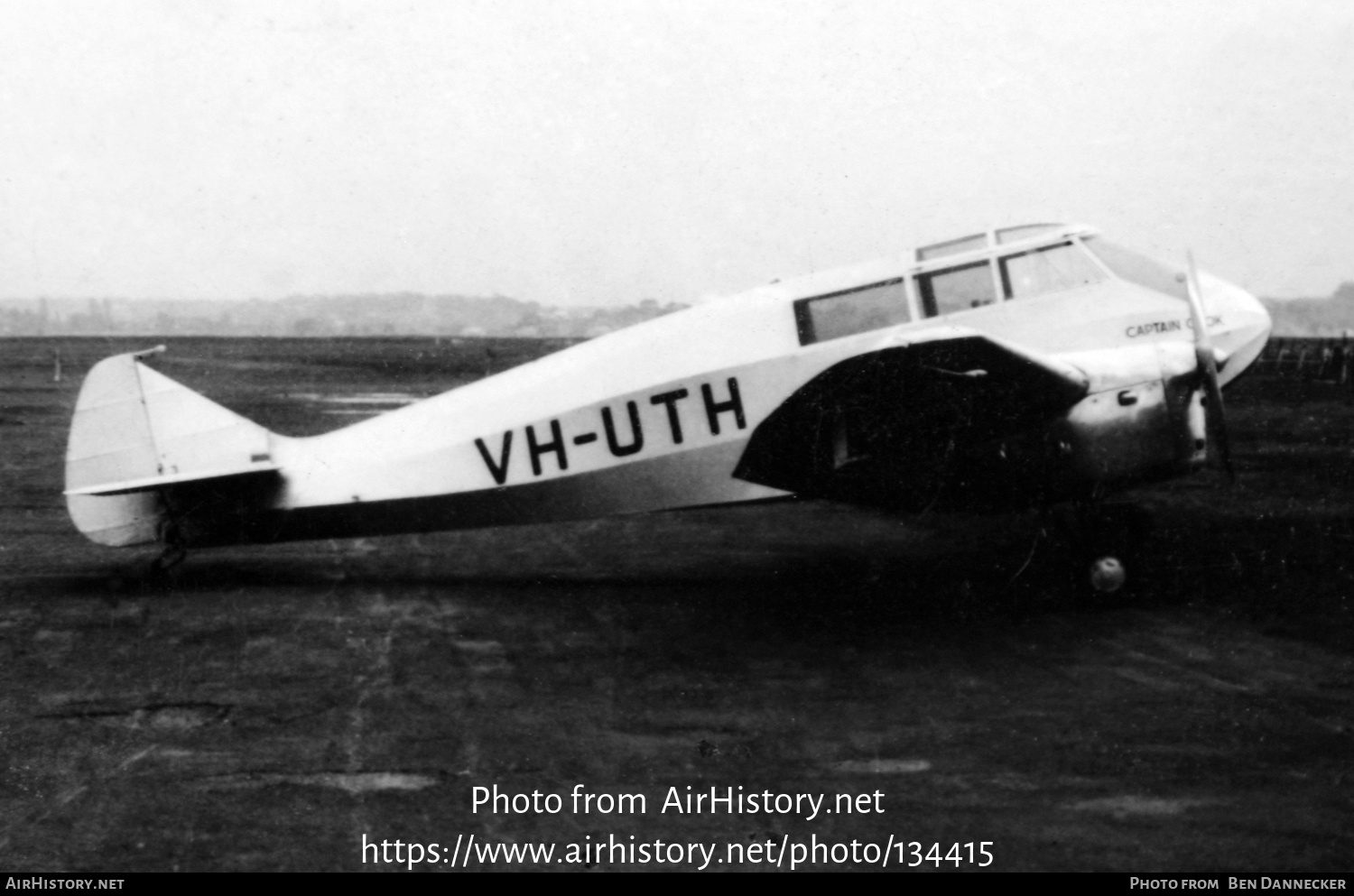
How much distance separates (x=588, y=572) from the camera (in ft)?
36.2

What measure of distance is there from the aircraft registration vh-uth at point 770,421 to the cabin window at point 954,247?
2 cm

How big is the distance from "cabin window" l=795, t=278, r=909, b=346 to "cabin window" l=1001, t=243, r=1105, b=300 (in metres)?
0.92

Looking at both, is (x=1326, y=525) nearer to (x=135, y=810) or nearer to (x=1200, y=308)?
(x=1200, y=308)

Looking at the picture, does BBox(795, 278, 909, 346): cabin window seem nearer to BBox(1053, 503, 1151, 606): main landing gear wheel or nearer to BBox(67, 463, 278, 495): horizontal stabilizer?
BBox(1053, 503, 1151, 606): main landing gear wheel

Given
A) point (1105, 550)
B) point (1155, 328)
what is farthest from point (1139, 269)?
point (1105, 550)

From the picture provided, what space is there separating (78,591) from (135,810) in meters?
4.92

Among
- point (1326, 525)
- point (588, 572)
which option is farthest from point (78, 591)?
point (1326, 525)

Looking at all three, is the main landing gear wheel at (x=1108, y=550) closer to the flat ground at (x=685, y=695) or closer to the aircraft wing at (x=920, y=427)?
the flat ground at (x=685, y=695)

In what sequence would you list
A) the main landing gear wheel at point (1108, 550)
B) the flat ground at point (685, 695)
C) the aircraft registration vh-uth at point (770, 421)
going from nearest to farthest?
1. the flat ground at point (685, 695)
2. the aircraft registration vh-uth at point (770, 421)
3. the main landing gear wheel at point (1108, 550)

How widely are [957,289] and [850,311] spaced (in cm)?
85

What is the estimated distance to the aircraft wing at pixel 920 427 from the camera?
8133 mm

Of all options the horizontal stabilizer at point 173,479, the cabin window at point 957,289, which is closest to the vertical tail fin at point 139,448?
the horizontal stabilizer at point 173,479
